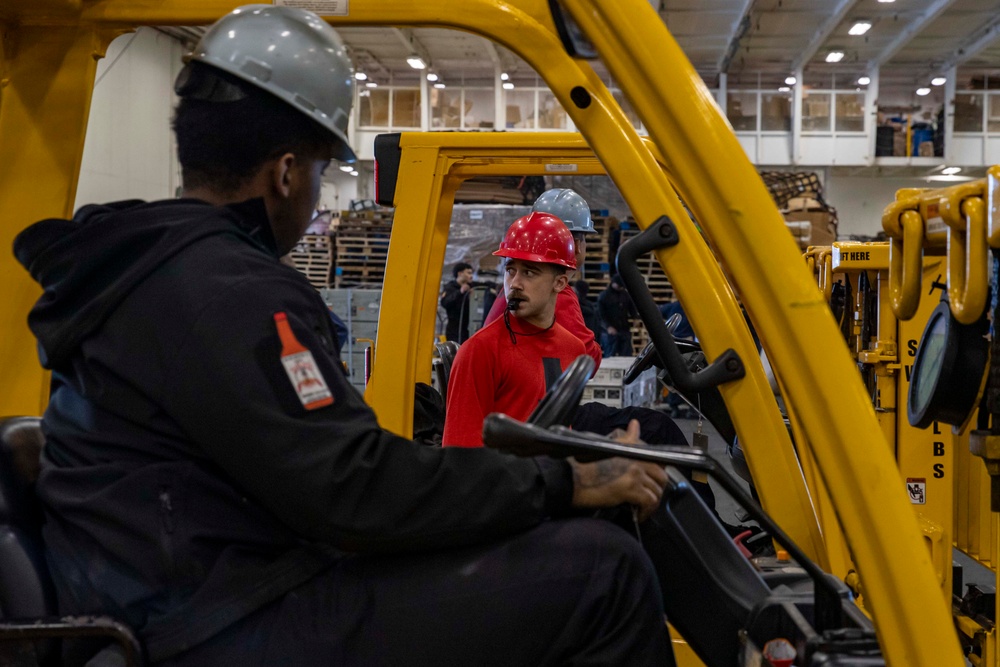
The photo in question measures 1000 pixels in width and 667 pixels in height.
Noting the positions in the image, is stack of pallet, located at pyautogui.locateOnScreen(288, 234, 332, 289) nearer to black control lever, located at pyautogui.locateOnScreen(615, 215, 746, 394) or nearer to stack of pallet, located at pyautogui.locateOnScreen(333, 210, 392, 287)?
stack of pallet, located at pyautogui.locateOnScreen(333, 210, 392, 287)

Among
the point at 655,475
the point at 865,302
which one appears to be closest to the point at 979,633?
the point at 865,302

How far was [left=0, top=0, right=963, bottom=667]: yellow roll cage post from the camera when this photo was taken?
1.58m

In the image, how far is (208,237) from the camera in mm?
1609

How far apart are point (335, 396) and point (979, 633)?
2.86 meters

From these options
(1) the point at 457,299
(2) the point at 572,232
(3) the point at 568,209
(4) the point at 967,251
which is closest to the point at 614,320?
(1) the point at 457,299

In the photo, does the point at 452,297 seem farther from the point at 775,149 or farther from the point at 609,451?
the point at 775,149

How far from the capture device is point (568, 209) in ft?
20.2

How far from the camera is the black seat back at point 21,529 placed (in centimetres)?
A: 164

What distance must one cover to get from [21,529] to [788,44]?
2034cm

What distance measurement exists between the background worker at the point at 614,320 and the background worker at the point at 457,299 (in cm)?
210

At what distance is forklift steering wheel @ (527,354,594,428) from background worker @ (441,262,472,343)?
9.92 m

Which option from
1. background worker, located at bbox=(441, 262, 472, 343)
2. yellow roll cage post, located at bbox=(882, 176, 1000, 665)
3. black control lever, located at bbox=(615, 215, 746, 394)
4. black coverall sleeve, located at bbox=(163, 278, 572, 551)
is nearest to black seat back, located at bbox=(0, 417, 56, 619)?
black coverall sleeve, located at bbox=(163, 278, 572, 551)

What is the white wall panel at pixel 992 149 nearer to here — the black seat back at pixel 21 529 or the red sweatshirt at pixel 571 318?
the red sweatshirt at pixel 571 318

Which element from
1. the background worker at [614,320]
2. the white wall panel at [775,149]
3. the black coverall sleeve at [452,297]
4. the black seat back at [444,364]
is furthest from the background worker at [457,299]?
the white wall panel at [775,149]
